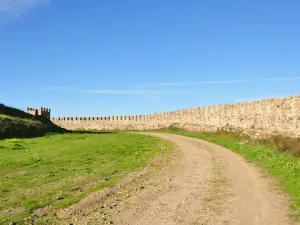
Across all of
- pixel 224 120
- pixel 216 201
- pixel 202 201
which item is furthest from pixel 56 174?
pixel 224 120

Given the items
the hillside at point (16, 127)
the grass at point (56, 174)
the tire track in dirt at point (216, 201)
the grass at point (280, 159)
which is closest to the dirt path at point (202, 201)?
the tire track in dirt at point (216, 201)

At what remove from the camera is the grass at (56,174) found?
32.3ft

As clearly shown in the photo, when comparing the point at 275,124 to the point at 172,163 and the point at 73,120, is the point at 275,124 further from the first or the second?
the point at 73,120

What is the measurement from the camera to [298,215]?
8516 millimetres

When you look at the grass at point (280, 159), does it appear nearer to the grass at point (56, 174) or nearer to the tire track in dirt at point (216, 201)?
the tire track in dirt at point (216, 201)

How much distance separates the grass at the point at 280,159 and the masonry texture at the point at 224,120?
1.76 metres

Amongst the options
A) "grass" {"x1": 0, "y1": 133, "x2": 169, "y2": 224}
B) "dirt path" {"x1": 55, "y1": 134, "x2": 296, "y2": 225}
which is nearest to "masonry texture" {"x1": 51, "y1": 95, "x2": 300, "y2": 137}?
"grass" {"x1": 0, "y1": 133, "x2": 169, "y2": 224}

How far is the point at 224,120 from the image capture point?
120 feet

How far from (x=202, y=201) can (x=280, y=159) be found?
872cm

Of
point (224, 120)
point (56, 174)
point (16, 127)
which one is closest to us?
point (56, 174)

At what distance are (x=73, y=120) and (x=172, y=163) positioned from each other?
46916 mm

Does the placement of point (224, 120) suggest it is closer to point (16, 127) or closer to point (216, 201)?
point (16, 127)

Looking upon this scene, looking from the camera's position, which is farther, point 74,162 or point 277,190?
point 74,162

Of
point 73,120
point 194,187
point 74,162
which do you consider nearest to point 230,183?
point 194,187
